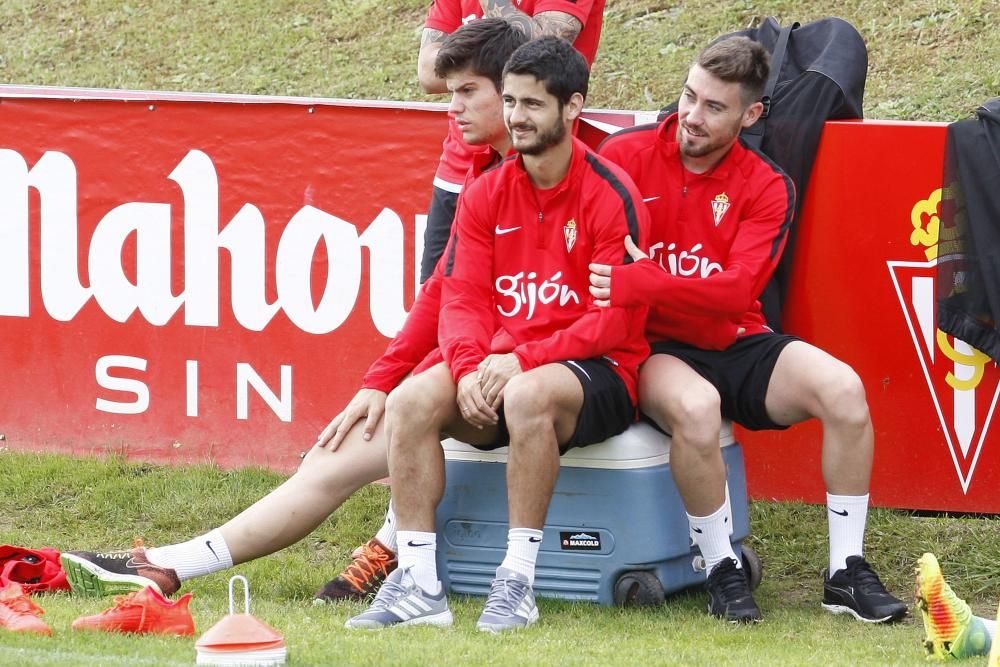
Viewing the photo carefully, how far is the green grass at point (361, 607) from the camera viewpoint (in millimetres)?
4113

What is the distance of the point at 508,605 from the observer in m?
4.61

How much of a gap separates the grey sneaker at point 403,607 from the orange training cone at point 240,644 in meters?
0.78

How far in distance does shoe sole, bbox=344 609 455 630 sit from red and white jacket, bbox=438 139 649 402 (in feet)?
2.41

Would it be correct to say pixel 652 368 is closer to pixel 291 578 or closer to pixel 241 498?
pixel 291 578

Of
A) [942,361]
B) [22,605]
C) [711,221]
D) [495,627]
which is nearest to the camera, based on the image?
[22,605]

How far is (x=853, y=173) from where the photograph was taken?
5867 millimetres

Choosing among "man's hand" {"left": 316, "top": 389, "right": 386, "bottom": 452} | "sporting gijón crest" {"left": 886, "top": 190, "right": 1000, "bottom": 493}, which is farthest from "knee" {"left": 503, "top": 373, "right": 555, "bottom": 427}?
"sporting gijón crest" {"left": 886, "top": 190, "right": 1000, "bottom": 493}

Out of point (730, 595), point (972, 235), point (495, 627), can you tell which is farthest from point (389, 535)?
point (972, 235)

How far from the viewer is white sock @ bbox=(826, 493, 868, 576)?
5.01 m

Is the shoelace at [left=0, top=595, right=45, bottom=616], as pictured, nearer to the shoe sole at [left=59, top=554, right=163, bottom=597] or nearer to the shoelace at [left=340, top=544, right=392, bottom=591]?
the shoe sole at [left=59, top=554, right=163, bottom=597]

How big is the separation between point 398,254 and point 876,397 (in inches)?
79.4

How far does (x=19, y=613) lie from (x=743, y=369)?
2384mm

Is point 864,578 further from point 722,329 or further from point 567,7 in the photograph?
point 567,7

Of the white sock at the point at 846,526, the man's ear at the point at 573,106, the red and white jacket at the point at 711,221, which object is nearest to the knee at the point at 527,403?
the red and white jacket at the point at 711,221
